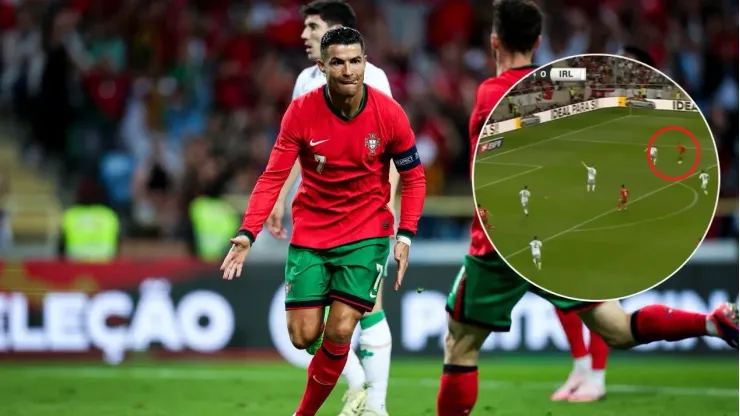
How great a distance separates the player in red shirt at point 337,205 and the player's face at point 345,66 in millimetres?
45

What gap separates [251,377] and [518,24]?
5.03m

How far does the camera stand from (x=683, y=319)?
6988mm

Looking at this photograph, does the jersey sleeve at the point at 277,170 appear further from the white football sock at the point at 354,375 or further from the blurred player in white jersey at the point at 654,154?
the blurred player in white jersey at the point at 654,154

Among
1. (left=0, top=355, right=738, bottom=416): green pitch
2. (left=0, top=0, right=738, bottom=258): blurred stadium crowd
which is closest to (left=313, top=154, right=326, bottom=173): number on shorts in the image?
(left=0, top=355, right=738, bottom=416): green pitch

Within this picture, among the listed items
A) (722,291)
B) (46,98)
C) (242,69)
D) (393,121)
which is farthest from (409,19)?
(393,121)

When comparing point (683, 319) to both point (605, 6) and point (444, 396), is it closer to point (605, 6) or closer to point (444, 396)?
point (444, 396)

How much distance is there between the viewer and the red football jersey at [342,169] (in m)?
6.69

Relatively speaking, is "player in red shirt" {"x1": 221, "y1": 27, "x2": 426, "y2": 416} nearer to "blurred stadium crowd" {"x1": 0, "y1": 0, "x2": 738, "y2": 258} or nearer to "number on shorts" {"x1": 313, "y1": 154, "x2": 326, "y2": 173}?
"number on shorts" {"x1": 313, "y1": 154, "x2": 326, "y2": 173}

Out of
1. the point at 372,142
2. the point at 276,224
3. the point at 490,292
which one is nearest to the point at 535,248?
the point at 490,292

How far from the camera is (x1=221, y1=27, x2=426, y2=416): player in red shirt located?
6.71 meters

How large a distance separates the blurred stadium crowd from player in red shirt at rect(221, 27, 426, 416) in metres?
7.84

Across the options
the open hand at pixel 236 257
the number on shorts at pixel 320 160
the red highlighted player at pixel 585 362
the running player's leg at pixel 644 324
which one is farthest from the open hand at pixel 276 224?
the red highlighted player at pixel 585 362

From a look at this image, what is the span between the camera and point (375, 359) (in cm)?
753

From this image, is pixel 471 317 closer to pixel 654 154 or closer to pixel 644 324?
pixel 644 324
